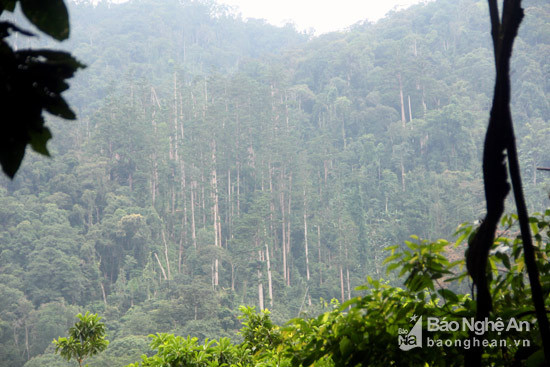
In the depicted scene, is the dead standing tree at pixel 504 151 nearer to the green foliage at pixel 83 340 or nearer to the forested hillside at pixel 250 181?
the green foliage at pixel 83 340

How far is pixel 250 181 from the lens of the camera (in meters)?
18.2

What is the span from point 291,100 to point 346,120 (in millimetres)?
2609

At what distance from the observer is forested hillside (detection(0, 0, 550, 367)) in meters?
12.9

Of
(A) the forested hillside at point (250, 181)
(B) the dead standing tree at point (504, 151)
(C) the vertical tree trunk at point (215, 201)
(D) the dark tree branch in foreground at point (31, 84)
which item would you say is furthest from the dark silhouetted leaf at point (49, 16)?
(C) the vertical tree trunk at point (215, 201)

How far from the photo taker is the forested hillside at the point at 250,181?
509 inches

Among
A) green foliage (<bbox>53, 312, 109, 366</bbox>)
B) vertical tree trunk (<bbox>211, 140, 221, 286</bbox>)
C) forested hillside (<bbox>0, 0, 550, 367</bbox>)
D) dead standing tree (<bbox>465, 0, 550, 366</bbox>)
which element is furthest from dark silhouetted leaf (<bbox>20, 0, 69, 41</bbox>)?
vertical tree trunk (<bbox>211, 140, 221, 286</bbox>)

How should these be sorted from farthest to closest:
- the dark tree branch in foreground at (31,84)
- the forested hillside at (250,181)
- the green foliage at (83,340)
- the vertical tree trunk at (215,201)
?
the vertical tree trunk at (215,201) < the forested hillside at (250,181) < the green foliage at (83,340) < the dark tree branch in foreground at (31,84)

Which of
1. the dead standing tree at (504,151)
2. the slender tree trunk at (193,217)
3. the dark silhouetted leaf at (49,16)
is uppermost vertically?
the dark silhouetted leaf at (49,16)

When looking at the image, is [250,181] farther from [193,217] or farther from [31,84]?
[31,84]

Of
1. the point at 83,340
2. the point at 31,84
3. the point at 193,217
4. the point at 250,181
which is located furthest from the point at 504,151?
the point at 250,181

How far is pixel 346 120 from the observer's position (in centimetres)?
2025

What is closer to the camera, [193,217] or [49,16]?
[49,16]

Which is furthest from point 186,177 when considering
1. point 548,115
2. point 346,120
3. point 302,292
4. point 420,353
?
point 420,353

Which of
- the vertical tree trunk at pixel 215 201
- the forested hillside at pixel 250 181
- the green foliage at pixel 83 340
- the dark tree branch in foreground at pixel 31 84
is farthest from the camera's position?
the vertical tree trunk at pixel 215 201
